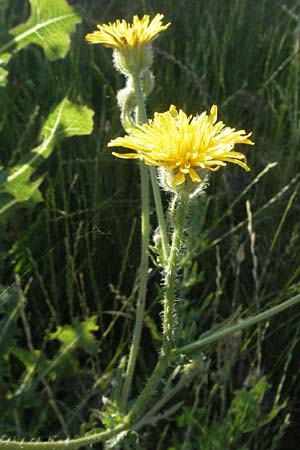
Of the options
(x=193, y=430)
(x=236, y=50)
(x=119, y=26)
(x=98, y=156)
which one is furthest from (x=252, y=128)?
(x=193, y=430)

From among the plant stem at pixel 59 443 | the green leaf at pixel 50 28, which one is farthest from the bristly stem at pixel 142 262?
the green leaf at pixel 50 28

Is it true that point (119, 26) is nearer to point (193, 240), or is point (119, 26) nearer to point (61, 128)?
point (61, 128)

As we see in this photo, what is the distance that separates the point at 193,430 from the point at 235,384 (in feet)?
0.74

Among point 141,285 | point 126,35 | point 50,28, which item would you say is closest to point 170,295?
point 141,285

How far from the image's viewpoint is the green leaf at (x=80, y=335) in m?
1.61

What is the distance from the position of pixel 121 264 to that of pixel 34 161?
0.43 meters

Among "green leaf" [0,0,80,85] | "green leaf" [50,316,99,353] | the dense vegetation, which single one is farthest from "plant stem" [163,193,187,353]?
"green leaf" [0,0,80,85]

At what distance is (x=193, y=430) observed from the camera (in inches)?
61.7

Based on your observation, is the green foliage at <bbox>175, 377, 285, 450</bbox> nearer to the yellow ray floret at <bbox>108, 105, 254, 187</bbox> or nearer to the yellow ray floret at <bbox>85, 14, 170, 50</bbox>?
the yellow ray floret at <bbox>108, 105, 254, 187</bbox>

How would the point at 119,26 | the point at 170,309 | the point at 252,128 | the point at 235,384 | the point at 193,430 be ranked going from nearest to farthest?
the point at 170,309 < the point at 119,26 < the point at 193,430 < the point at 235,384 < the point at 252,128

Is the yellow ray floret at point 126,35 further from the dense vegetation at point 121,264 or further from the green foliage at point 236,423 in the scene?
the green foliage at point 236,423

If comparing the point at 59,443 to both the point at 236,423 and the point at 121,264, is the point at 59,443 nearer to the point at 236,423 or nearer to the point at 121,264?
the point at 236,423

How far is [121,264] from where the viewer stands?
6.15ft

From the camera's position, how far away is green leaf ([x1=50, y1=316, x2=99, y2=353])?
5.29ft
